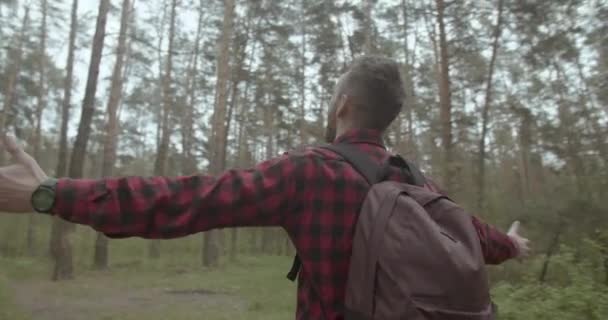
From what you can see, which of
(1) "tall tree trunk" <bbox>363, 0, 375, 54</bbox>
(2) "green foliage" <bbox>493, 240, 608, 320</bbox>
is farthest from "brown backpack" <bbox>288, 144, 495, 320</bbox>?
(1) "tall tree trunk" <bbox>363, 0, 375, 54</bbox>

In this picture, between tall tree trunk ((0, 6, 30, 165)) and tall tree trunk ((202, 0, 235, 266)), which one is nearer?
tall tree trunk ((202, 0, 235, 266))

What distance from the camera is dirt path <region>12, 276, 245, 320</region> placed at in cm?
847

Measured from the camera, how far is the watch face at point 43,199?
4.13 feet

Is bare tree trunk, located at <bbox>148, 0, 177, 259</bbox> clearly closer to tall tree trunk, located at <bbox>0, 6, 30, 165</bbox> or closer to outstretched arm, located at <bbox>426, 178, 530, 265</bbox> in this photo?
tall tree trunk, located at <bbox>0, 6, 30, 165</bbox>

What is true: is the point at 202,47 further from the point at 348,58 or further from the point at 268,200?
the point at 268,200

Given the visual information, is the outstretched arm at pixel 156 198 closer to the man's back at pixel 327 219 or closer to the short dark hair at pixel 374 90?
the man's back at pixel 327 219

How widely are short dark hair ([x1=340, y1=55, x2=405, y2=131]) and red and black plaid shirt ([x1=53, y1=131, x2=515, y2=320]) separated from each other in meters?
0.10

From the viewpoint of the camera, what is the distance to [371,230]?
141 centimetres

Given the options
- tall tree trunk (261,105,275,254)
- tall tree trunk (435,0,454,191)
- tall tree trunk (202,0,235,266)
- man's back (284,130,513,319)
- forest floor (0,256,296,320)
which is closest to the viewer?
man's back (284,130,513,319)

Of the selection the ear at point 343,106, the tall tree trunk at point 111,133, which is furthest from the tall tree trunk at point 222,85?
the ear at point 343,106

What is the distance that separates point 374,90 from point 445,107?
10.8 meters

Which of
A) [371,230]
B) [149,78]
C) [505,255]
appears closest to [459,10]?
[505,255]

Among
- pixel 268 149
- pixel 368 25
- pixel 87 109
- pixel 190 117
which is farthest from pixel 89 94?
pixel 268 149

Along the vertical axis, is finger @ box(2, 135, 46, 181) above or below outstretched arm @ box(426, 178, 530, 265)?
above
